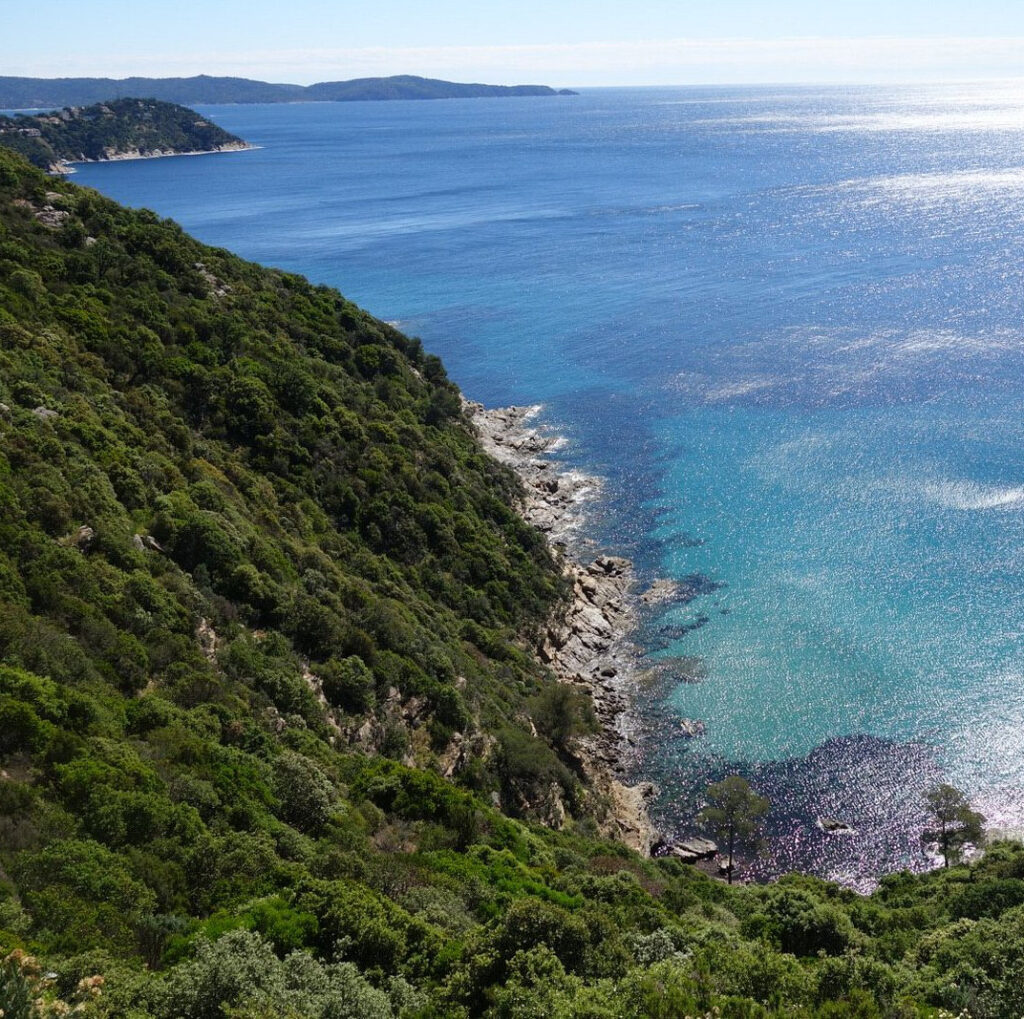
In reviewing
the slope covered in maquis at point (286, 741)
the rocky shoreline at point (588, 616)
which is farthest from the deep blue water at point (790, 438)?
the slope covered in maquis at point (286, 741)

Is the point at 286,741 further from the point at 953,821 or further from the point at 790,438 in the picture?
the point at 790,438

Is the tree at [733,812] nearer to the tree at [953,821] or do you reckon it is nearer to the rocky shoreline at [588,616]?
the rocky shoreline at [588,616]

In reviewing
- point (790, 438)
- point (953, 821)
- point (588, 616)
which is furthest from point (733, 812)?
point (790, 438)

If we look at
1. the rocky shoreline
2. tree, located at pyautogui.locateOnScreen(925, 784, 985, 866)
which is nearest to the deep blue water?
tree, located at pyautogui.locateOnScreen(925, 784, 985, 866)

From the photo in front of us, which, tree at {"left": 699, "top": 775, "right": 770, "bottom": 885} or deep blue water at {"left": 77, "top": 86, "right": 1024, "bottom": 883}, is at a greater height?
deep blue water at {"left": 77, "top": 86, "right": 1024, "bottom": 883}

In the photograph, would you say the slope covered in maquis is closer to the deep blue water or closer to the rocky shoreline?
the rocky shoreline

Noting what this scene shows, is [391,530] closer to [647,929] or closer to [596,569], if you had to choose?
[596,569]
